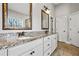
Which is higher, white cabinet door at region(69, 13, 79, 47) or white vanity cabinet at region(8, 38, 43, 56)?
white cabinet door at region(69, 13, 79, 47)

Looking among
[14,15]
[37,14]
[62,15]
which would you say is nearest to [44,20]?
[37,14]

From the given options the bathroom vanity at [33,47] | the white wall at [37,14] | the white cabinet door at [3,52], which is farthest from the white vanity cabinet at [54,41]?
the white cabinet door at [3,52]

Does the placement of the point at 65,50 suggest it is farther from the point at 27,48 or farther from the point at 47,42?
the point at 27,48

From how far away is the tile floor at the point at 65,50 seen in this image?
1402 mm

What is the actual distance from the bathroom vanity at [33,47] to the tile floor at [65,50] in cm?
6

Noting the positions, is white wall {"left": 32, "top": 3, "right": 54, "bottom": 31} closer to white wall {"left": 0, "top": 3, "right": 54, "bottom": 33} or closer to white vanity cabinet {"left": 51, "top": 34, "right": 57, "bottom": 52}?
white wall {"left": 0, "top": 3, "right": 54, "bottom": 33}

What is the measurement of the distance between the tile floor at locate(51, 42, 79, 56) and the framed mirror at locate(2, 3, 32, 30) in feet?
1.91

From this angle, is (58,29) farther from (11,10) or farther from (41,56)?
(11,10)

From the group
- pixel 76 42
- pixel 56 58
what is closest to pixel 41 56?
pixel 56 58

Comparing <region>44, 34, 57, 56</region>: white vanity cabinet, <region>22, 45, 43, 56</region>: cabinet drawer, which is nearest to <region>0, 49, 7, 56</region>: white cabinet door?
<region>22, 45, 43, 56</region>: cabinet drawer

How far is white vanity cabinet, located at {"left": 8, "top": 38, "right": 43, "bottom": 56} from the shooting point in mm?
1110

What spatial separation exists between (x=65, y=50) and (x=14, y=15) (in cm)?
80

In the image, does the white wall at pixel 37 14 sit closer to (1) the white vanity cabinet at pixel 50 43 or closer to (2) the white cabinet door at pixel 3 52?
(1) the white vanity cabinet at pixel 50 43

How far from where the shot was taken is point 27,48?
50.2 inches
